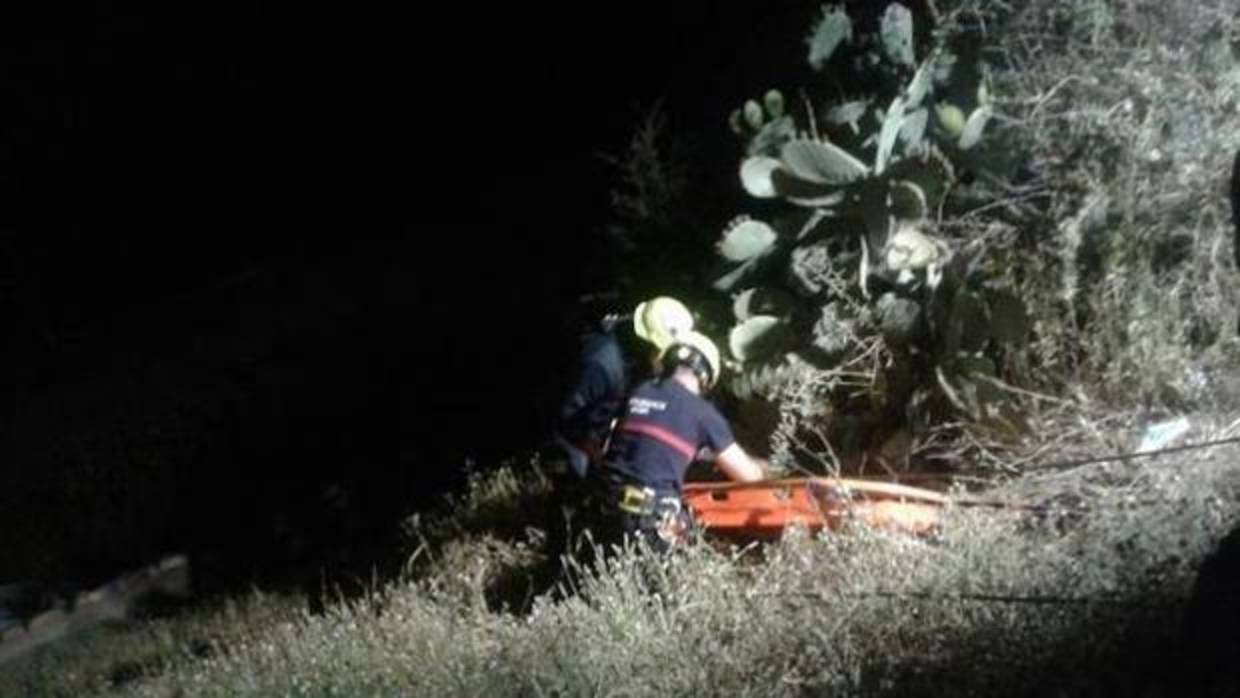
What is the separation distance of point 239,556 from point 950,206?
468 cm

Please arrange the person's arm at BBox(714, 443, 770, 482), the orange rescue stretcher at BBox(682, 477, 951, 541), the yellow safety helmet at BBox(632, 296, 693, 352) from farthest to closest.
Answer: the yellow safety helmet at BBox(632, 296, 693, 352) < the person's arm at BBox(714, 443, 770, 482) < the orange rescue stretcher at BBox(682, 477, 951, 541)

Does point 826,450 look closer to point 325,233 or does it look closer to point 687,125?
point 687,125

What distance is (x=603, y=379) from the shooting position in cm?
884

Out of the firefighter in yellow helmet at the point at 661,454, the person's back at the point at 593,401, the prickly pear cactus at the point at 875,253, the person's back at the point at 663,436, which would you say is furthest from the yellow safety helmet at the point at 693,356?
the person's back at the point at 593,401

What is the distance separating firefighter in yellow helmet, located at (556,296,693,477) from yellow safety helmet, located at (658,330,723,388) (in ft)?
0.19

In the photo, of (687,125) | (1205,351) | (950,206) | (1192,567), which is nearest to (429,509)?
(687,125)

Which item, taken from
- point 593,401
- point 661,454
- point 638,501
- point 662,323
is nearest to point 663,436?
point 661,454

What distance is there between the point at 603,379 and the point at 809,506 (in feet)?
5.70

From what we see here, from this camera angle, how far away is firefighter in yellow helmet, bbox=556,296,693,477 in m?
8.36

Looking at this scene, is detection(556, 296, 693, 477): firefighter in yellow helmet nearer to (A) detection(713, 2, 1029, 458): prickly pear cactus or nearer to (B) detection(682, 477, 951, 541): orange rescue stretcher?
(A) detection(713, 2, 1029, 458): prickly pear cactus

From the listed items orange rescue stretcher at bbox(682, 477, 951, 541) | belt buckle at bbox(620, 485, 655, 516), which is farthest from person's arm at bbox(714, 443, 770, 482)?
belt buckle at bbox(620, 485, 655, 516)

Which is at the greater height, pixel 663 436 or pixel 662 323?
pixel 662 323

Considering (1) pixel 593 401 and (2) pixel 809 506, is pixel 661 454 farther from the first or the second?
(1) pixel 593 401

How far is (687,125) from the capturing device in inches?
426
